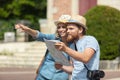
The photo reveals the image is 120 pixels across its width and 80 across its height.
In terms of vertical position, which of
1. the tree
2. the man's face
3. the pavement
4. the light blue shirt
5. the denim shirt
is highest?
the man's face

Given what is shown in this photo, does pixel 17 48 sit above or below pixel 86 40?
below

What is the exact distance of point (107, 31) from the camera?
1739 cm

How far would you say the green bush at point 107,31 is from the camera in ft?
56.5

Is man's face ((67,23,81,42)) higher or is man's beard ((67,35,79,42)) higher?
man's face ((67,23,81,42))

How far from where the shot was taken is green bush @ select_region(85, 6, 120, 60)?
17.2m

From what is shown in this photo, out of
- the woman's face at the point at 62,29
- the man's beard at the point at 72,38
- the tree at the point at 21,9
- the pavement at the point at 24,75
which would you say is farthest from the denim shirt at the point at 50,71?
the tree at the point at 21,9

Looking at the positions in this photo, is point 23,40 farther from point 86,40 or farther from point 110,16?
point 86,40

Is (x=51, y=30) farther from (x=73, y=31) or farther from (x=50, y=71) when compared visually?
(x=73, y=31)

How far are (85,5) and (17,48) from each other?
3.84m

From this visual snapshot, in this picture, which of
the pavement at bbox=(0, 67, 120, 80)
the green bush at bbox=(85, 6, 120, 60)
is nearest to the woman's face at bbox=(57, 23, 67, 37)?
the pavement at bbox=(0, 67, 120, 80)

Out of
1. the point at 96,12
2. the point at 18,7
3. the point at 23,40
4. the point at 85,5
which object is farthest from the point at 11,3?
the point at 96,12

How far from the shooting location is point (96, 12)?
58.8 ft

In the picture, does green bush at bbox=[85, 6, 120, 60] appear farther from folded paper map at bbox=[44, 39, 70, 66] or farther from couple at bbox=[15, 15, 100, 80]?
folded paper map at bbox=[44, 39, 70, 66]

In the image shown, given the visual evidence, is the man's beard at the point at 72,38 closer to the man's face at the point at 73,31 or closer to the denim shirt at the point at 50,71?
the man's face at the point at 73,31
